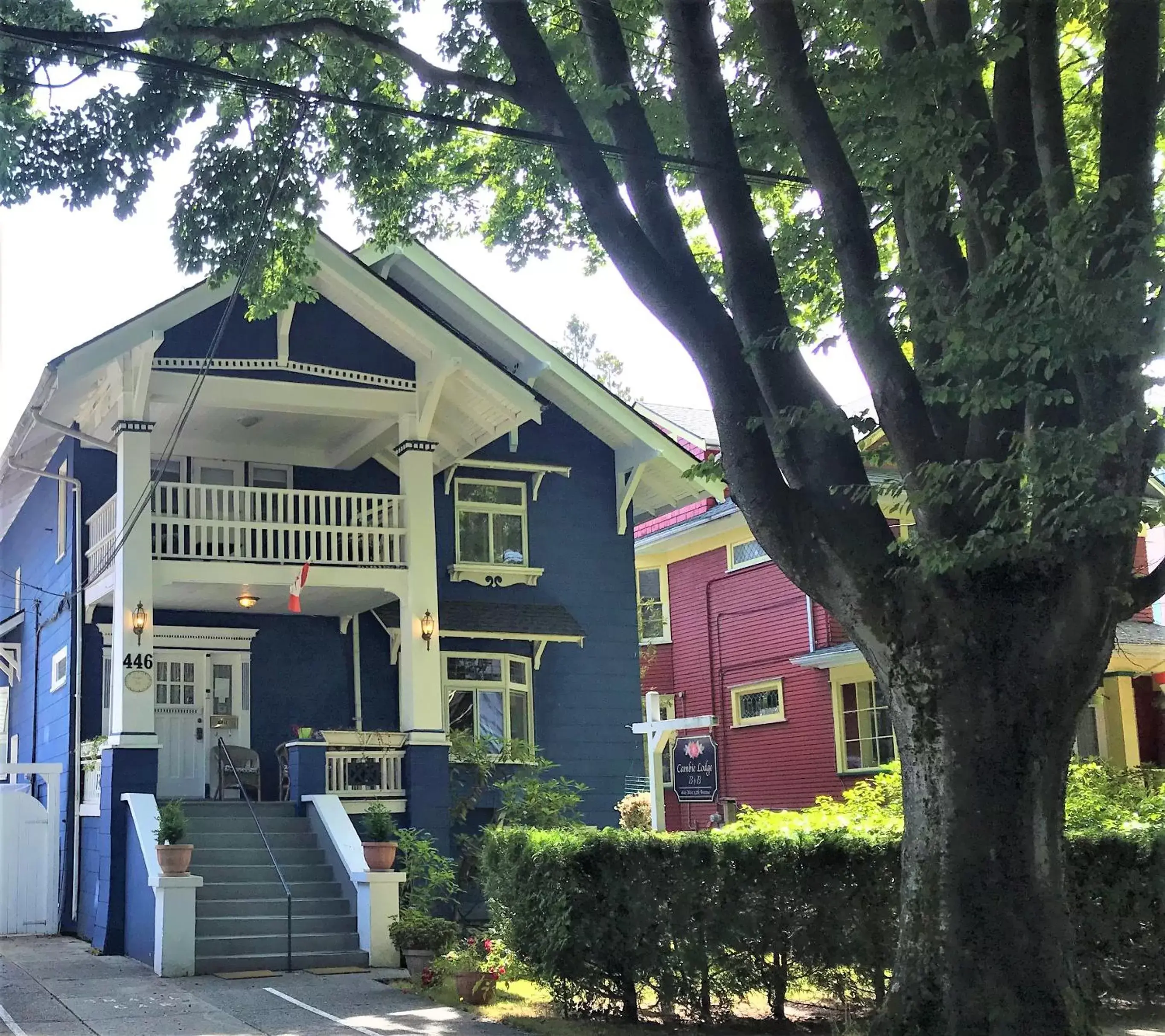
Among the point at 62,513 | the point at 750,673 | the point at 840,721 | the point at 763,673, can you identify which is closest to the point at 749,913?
the point at 62,513

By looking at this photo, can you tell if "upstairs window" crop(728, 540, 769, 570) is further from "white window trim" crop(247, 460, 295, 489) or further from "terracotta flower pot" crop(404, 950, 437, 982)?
"terracotta flower pot" crop(404, 950, 437, 982)

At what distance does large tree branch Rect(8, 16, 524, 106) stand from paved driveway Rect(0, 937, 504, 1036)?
6.93 meters

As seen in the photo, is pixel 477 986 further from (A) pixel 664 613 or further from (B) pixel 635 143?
(A) pixel 664 613

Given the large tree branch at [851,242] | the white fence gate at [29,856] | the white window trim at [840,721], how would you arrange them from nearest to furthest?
the large tree branch at [851,242] → the white fence gate at [29,856] → the white window trim at [840,721]

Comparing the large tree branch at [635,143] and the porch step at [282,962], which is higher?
the large tree branch at [635,143]

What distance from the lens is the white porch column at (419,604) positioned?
17.2m

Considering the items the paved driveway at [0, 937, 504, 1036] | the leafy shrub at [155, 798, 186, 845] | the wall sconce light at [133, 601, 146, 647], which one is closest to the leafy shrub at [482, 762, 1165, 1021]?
the paved driveway at [0, 937, 504, 1036]

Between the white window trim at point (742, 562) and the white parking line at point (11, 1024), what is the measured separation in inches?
680

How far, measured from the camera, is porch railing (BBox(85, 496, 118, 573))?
54.9 feet

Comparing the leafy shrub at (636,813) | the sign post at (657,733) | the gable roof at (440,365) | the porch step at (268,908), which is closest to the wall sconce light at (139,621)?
the gable roof at (440,365)

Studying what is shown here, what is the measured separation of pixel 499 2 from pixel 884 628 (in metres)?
4.72

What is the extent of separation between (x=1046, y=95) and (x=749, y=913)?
20.6 feet

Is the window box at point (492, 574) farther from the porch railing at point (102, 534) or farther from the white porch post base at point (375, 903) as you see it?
the white porch post base at point (375, 903)

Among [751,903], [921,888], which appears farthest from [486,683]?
[921,888]
